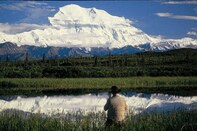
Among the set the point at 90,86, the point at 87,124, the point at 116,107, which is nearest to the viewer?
the point at 116,107

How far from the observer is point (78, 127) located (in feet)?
58.5

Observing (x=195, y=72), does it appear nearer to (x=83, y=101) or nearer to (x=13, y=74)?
(x=13, y=74)

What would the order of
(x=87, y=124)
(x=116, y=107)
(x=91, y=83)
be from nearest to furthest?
(x=116, y=107), (x=87, y=124), (x=91, y=83)

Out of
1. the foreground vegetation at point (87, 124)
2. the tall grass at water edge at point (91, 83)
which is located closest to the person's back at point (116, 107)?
the foreground vegetation at point (87, 124)

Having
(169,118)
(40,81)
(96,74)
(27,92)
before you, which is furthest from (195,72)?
(169,118)

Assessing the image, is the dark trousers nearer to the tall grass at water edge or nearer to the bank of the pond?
the bank of the pond

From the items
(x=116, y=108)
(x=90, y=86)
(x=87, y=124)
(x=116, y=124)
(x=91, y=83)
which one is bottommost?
(x=90, y=86)

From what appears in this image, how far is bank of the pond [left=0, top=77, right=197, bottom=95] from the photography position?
53938 millimetres

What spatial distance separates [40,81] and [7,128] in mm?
42247

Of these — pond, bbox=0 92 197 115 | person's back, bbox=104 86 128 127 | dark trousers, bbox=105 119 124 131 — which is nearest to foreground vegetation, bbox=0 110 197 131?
dark trousers, bbox=105 119 124 131

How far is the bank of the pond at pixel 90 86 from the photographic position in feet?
177

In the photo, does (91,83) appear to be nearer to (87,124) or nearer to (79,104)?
(79,104)

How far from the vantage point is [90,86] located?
60312 millimetres

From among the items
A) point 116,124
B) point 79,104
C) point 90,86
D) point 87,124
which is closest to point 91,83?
point 90,86
